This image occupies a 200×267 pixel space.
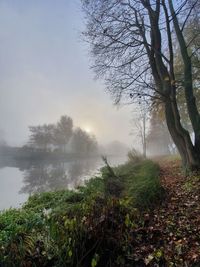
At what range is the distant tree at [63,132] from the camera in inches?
1912

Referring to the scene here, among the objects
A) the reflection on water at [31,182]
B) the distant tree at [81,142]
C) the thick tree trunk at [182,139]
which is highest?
Result: the distant tree at [81,142]

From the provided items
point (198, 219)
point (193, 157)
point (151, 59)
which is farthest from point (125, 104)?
point (198, 219)

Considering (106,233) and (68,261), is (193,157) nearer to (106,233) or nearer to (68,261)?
(106,233)

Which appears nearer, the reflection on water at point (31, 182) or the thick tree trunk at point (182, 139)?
the thick tree trunk at point (182, 139)

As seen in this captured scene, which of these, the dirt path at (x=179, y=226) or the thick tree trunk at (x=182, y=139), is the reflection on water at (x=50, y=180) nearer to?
the thick tree trunk at (x=182, y=139)

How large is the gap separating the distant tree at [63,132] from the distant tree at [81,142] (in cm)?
222

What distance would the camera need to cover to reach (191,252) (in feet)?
9.39

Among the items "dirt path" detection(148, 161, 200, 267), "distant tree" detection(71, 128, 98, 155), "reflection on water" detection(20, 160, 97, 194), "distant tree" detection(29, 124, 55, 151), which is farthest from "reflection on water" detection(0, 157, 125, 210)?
"distant tree" detection(71, 128, 98, 155)

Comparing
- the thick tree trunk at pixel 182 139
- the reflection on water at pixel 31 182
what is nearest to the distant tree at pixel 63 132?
the reflection on water at pixel 31 182

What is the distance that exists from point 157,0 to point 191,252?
778cm

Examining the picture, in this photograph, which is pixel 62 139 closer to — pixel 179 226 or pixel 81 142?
pixel 81 142

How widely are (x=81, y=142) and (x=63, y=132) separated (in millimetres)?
5397

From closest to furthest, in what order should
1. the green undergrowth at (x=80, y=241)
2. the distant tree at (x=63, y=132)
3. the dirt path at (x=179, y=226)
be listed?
the green undergrowth at (x=80, y=241) < the dirt path at (x=179, y=226) < the distant tree at (x=63, y=132)

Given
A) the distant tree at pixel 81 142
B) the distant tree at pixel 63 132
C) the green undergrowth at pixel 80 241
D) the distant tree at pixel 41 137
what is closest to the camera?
the green undergrowth at pixel 80 241
